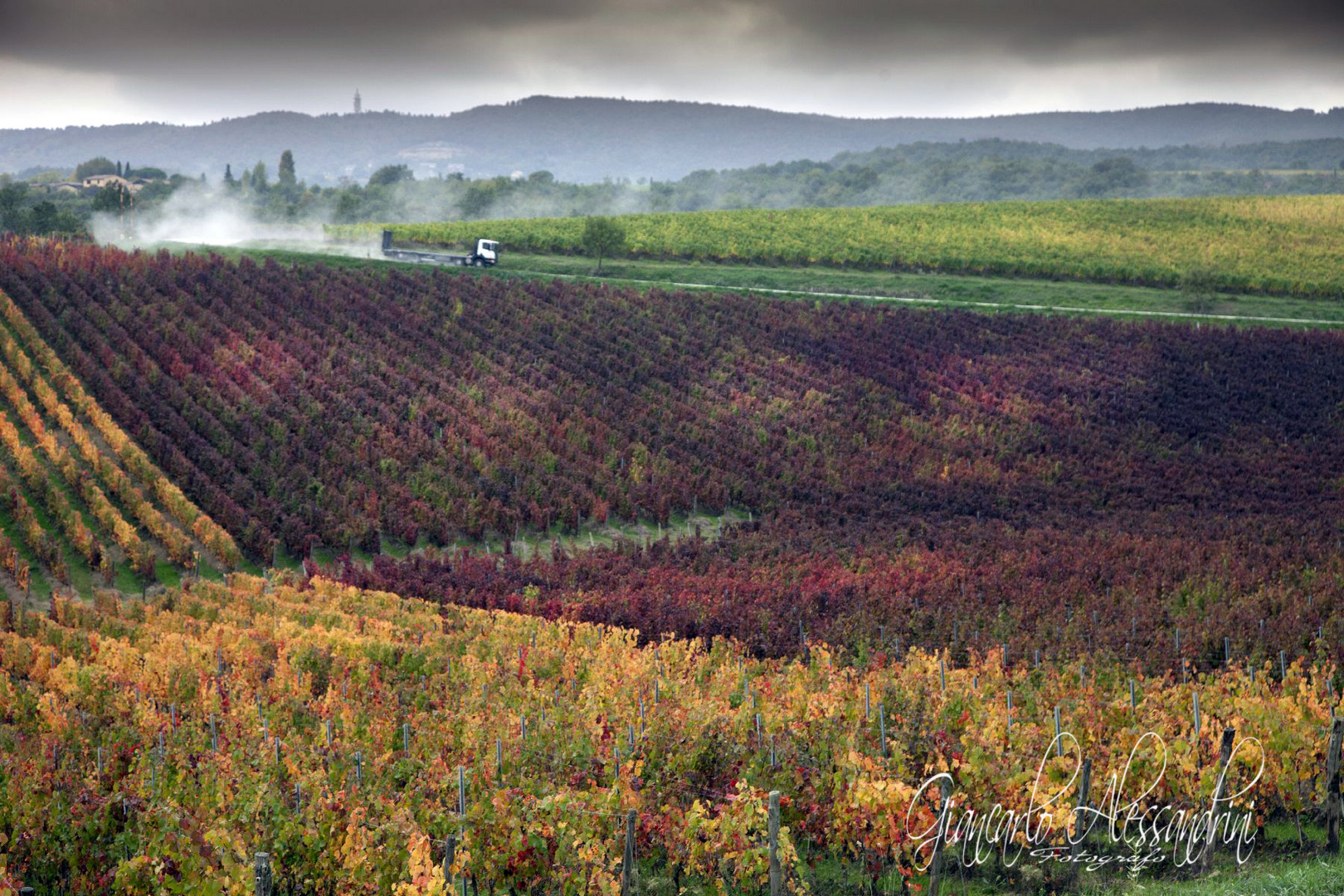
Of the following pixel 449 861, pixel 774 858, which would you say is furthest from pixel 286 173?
A: pixel 774 858

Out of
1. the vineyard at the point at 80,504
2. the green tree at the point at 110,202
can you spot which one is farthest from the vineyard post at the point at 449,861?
the green tree at the point at 110,202

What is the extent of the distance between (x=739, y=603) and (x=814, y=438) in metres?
18.4

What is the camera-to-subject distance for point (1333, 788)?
14305 millimetres

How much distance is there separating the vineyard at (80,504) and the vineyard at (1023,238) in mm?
44461

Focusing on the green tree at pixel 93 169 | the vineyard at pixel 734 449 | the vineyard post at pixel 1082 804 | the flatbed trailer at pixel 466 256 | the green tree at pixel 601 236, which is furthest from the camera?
the green tree at pixel 93 169

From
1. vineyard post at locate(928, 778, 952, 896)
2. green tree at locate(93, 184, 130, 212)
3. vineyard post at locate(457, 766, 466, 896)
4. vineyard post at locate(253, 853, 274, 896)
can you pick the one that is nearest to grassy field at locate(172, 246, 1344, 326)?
green tree at locate(93, 184, 130, 212)

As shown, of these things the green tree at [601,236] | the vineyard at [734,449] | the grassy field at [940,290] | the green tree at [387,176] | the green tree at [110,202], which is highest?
the green tree at [387,176]

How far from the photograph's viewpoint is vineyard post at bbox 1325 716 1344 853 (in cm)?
1422

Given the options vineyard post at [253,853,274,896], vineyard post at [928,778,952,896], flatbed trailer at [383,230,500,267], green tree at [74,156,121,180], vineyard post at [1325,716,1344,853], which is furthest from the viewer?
green tree at [74,156,121,180]

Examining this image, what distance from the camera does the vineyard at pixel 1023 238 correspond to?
75.2 meters

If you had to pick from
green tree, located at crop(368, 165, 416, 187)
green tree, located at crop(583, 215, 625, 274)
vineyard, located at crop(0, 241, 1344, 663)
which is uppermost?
green tree, located at crop(368, 165, 416, 187)

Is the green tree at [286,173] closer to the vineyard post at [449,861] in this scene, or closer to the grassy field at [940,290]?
the grassy field at [940,290]

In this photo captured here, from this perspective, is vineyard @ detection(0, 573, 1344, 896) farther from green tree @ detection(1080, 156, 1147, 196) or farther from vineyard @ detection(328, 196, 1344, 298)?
green tree @ detection(1080, 156, 1147, 196)

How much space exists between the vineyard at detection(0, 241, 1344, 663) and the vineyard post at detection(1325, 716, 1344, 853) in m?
6.27
